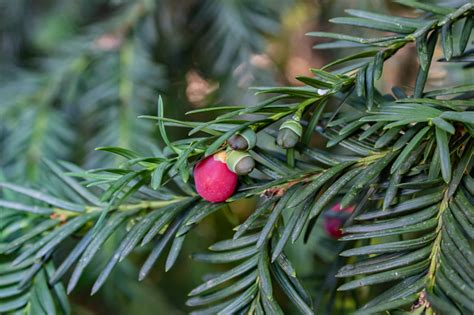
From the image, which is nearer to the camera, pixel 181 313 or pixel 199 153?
pixel 199 153

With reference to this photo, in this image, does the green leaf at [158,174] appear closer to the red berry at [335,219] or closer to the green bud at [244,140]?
the green bud at [244,140]

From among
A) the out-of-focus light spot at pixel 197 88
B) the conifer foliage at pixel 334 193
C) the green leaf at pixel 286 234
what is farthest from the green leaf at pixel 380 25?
the out-of-focus light spot at pixel 197 88

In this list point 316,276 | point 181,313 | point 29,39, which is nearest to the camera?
point 316,276

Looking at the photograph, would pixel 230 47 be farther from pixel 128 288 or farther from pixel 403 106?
pixel 403 106

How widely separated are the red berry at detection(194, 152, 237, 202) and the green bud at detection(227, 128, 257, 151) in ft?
0.04

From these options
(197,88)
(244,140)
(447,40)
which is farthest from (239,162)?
(197,88)

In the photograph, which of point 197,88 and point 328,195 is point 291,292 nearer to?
point 328,195

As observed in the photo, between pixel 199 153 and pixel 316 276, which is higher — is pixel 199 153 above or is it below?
above

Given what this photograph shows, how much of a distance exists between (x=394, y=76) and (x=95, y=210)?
17.0 inches

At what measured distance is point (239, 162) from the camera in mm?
260

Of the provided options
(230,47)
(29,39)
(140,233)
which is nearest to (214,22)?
(230,47)

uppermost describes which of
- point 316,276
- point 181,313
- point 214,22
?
point 214,22

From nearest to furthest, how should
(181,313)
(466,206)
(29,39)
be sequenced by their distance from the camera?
1. (466,206)
2. (181,313)
3. (29,39)

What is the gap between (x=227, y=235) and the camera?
66cm
